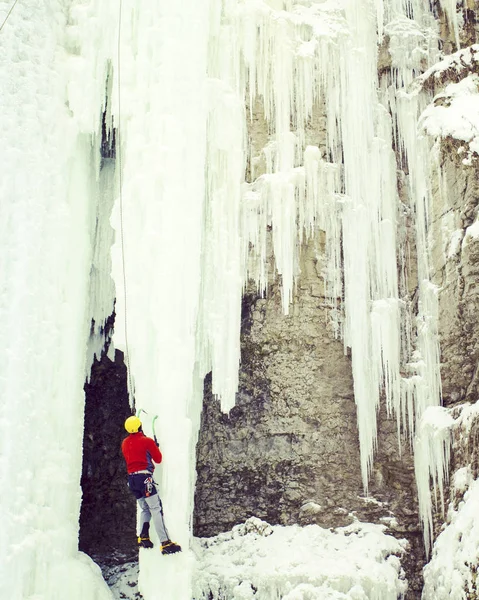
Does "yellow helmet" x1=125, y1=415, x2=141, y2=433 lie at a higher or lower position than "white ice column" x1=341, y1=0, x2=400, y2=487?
lower

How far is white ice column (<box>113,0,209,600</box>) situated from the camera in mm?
5680

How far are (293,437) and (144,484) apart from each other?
2617 mm

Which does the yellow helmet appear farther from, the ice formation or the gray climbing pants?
the gray climbing pants

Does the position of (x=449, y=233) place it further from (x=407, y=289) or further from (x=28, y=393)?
(x=28, y=393)

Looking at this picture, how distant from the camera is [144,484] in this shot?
5.41 metres

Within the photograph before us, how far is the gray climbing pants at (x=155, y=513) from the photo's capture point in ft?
17.7

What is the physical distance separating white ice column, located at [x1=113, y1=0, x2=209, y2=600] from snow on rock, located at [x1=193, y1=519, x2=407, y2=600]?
94 cm

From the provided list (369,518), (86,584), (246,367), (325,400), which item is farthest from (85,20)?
(369,518)

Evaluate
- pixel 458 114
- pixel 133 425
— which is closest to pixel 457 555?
pixel 133 425

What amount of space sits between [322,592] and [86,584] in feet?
6.87

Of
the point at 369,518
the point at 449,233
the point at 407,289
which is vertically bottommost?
the point at 369,518

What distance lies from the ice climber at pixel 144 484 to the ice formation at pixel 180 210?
0.19 metres

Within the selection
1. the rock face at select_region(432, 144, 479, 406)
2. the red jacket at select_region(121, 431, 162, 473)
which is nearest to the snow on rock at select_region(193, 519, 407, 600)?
the rock face at select_region(432, 144, 479, 406)

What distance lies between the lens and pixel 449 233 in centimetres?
734
